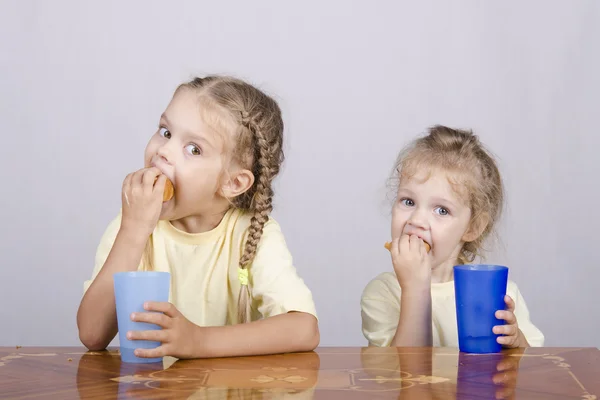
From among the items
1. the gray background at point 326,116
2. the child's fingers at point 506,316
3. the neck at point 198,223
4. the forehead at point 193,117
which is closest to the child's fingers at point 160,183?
the forehead at point 193,117

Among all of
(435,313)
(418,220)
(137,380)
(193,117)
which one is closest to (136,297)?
(137,380)

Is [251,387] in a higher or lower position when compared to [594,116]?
lower

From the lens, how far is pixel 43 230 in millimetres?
3047

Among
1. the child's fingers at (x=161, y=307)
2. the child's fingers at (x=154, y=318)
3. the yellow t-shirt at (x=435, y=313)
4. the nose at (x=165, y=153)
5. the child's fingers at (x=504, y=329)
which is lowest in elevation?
the yellow t-shirt at (x=435, y=313)

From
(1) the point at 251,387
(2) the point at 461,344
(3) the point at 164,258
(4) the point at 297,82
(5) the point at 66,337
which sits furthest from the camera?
(4) the point at 297,82

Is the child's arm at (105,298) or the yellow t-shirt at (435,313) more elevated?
the child's arm at (105,298)

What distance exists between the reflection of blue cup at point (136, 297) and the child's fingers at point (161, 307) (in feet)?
0.04

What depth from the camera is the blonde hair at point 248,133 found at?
1626mm

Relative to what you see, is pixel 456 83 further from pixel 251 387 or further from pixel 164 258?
pixel 251 387

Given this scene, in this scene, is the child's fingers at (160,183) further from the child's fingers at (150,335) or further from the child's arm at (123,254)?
the child's fingers at (150,335)

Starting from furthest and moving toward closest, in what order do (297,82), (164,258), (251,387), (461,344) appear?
(297,82) < (164,258) < (461,344) < (251,387)

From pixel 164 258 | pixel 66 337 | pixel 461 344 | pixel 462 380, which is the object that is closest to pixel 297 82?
pixel 66 337

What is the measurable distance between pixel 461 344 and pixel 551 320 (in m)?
1.90

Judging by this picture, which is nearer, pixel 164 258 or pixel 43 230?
pixel 164 258
